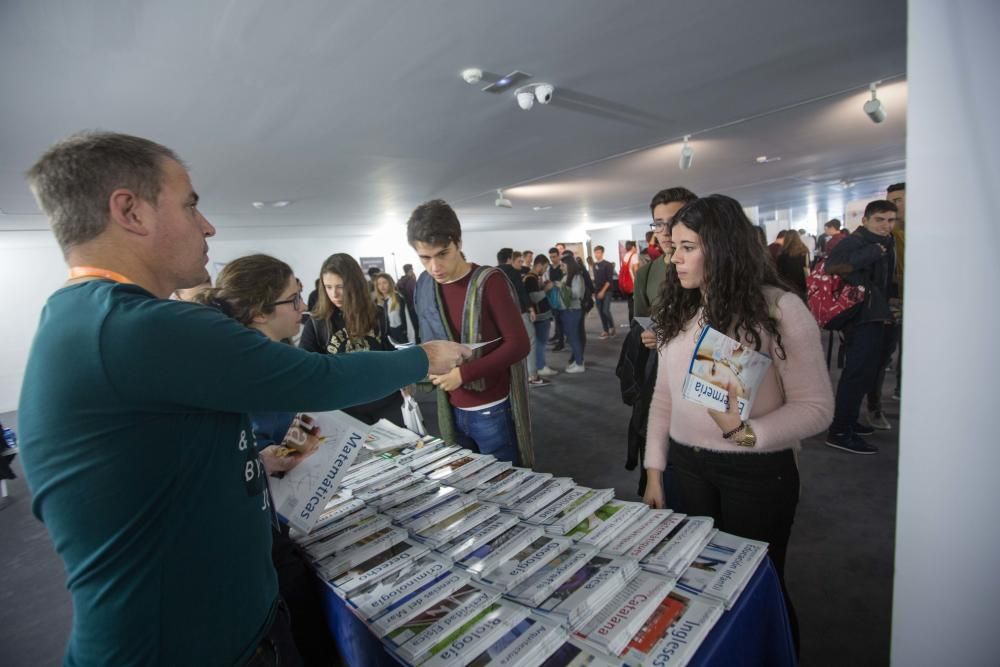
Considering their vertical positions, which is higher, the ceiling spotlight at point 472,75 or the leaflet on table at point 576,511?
the ceiling spotlight at point 472,75

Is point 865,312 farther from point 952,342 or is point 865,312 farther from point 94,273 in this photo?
point 94,273

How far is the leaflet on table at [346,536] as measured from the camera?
121cm

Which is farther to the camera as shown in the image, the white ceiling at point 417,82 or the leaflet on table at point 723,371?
the white ceiling at point 417,82

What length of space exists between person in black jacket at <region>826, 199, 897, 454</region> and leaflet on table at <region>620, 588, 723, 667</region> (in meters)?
3.34

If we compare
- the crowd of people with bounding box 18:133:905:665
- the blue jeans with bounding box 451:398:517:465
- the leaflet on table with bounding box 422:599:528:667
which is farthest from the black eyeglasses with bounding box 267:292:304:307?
the leaflet on table with bounding box 422:599:528:667

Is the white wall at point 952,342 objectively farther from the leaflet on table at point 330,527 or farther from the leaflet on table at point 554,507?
the leaflet on table at point 330,527

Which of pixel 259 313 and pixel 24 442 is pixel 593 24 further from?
pixel 24 442

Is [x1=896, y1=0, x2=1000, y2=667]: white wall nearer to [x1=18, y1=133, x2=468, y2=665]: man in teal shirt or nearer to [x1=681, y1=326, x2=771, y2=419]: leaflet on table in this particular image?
[x1=681, y1=326, x2=771, y2=419]: leaflet on table

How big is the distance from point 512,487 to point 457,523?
226 mm

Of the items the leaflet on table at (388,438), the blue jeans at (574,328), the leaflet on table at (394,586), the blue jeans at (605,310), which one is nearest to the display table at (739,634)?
the leaflet on table at (394,586)

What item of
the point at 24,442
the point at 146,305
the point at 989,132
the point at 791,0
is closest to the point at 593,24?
the point at 791,0

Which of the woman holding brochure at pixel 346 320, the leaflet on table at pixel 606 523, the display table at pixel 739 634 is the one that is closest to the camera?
the display table at pixel 739 634

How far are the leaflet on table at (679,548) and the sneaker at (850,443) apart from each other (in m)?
3.10

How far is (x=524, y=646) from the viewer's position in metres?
0.81
